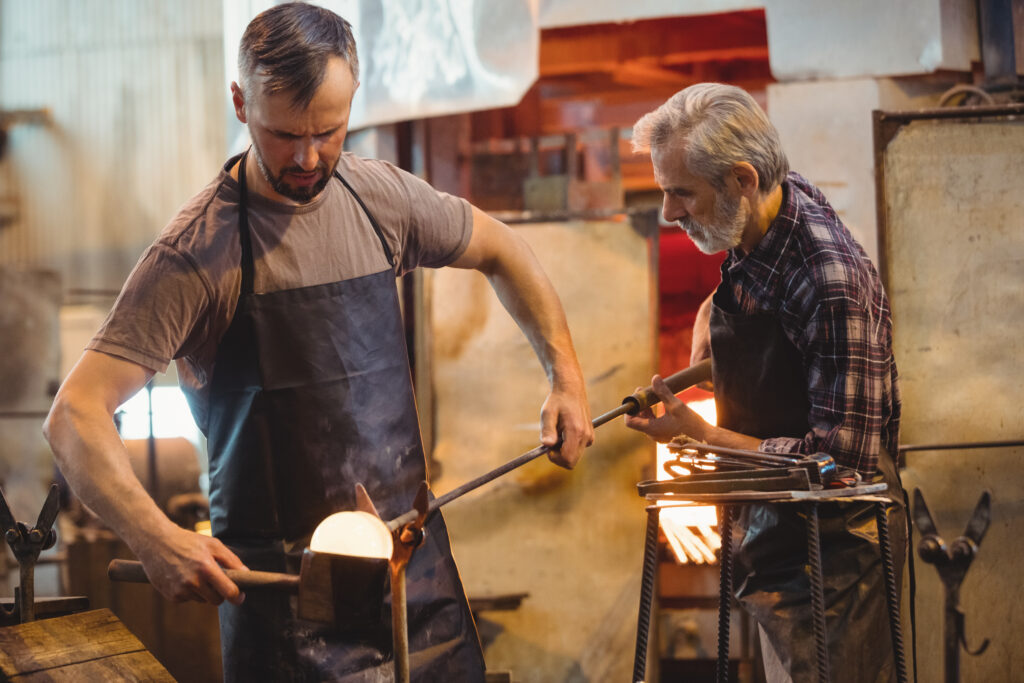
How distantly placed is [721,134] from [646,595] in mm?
1161

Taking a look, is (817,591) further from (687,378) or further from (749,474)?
(687,378)

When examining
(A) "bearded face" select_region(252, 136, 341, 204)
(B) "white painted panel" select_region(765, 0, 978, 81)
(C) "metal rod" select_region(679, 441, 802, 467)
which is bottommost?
(C) "metal rod" select_region(679, 441, 802, 467)

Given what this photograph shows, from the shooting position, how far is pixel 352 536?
1.83 meters

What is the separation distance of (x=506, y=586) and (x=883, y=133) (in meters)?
2.45

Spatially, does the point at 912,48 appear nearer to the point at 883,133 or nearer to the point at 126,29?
the point at 883,133

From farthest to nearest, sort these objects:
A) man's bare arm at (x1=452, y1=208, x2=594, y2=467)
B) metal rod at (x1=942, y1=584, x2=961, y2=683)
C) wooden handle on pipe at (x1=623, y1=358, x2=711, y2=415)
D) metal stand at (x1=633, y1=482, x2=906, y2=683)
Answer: metal rod at (x1=942, y1=584, x2=961, y2=683)
wooden handle on pipe at (x1=623, y1=358, x2=711, y2=415)
man's bare arm at (x1=452, y1=208, x2=594, y2=467)
metal stand at (x1=633, y1=482, x2=906, y2=683)

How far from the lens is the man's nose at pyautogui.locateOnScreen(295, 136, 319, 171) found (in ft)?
7.24

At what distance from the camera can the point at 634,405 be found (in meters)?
2.76

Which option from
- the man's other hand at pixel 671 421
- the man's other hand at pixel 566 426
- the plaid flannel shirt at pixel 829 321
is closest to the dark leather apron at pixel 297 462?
the man's other hand at pixel 566 426

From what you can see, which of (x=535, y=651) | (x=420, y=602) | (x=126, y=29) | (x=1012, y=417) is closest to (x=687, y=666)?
(x=535, y=651)

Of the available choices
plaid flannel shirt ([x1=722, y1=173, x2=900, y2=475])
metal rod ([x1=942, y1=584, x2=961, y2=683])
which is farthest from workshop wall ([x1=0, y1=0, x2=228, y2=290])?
metal rod ([x1=942, y1=584, x2=961, y2=683])

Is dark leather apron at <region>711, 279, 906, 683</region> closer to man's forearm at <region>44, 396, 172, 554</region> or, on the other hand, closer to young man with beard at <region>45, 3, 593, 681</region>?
young man with beard at <region>45, 3, 593, 681</region>

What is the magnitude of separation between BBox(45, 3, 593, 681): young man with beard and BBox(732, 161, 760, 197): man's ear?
2.29 ft

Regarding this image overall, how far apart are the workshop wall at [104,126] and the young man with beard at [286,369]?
335cm
